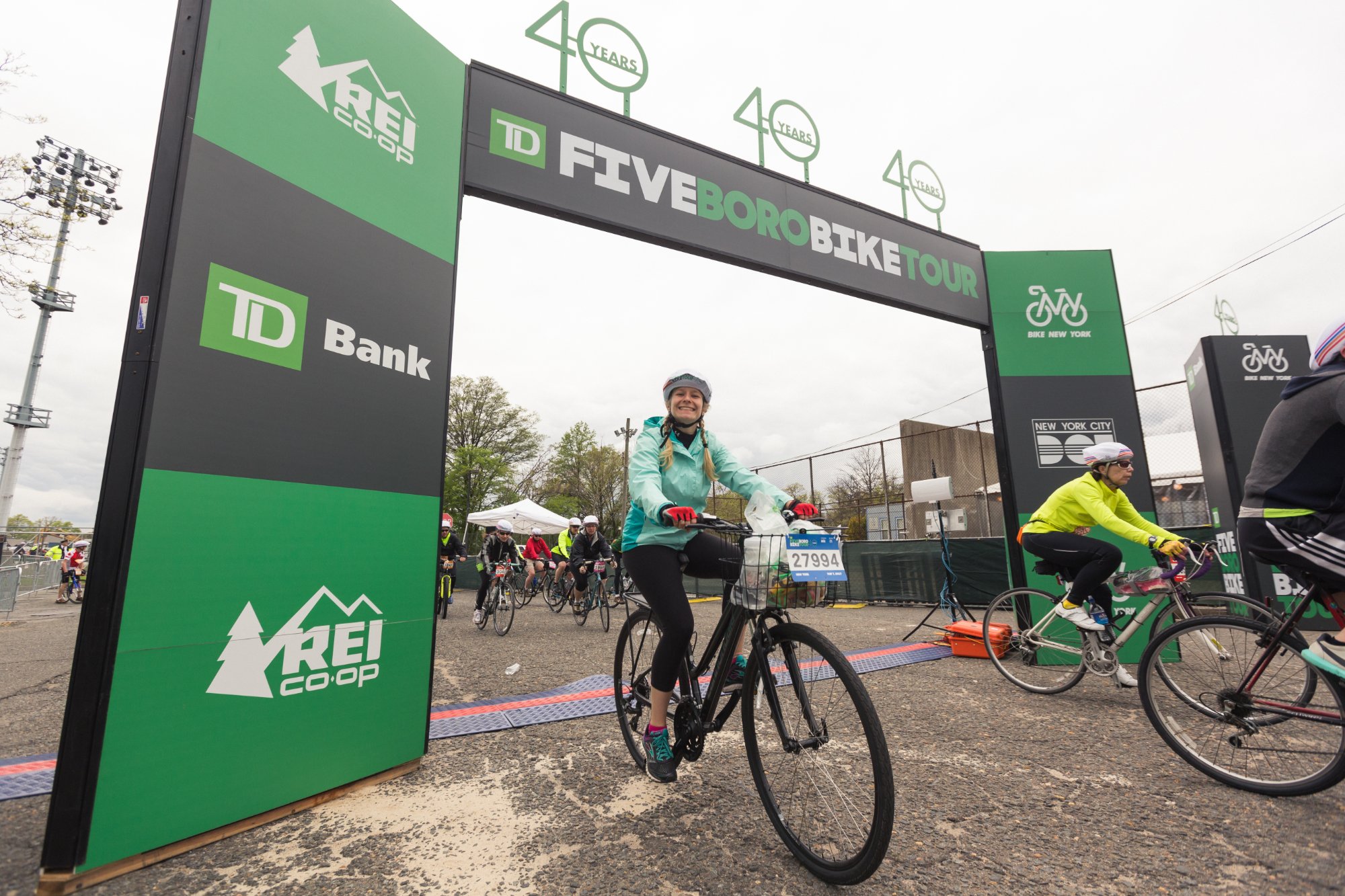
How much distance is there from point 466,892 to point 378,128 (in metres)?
3.56

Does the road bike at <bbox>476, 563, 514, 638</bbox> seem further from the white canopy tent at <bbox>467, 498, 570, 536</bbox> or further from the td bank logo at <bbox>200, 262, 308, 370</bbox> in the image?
the white canopy tent at <bbox>467, 498, 570, 536</bbox>

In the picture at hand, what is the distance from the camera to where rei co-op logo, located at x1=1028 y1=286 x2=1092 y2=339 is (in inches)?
261

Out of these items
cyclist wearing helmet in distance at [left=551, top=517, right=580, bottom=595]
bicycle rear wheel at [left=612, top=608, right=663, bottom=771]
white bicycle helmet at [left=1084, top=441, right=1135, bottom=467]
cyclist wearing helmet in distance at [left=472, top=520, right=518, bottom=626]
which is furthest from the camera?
cyclist wearing helmet in distance at [left=551, top=517, right=580, bottom=595]

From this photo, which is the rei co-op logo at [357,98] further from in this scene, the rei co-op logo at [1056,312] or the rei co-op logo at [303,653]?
the rei co-op logo at [1056,312]

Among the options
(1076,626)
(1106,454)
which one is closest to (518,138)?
(1106,454)

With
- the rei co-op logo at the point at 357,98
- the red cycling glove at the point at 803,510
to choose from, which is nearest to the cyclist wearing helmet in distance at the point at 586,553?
the rei co-op logo at the point at 357,98

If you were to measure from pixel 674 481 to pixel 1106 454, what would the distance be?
3841mm

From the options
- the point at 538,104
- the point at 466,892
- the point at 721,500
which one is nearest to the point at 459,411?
the point at 721,500

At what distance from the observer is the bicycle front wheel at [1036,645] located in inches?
183

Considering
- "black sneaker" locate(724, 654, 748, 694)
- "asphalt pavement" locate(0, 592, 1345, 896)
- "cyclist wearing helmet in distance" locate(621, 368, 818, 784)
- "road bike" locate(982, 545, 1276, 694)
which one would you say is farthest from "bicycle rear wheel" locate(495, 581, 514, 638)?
"black sneaker" locate(724, 654, 748, 694)

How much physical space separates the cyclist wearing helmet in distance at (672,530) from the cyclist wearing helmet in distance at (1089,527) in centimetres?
322

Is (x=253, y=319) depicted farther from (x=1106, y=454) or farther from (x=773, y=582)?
(x=1106, y=454)

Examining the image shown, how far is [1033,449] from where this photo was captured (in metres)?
6.35

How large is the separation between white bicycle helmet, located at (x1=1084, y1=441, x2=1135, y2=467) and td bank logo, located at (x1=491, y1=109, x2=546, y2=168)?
480cm
